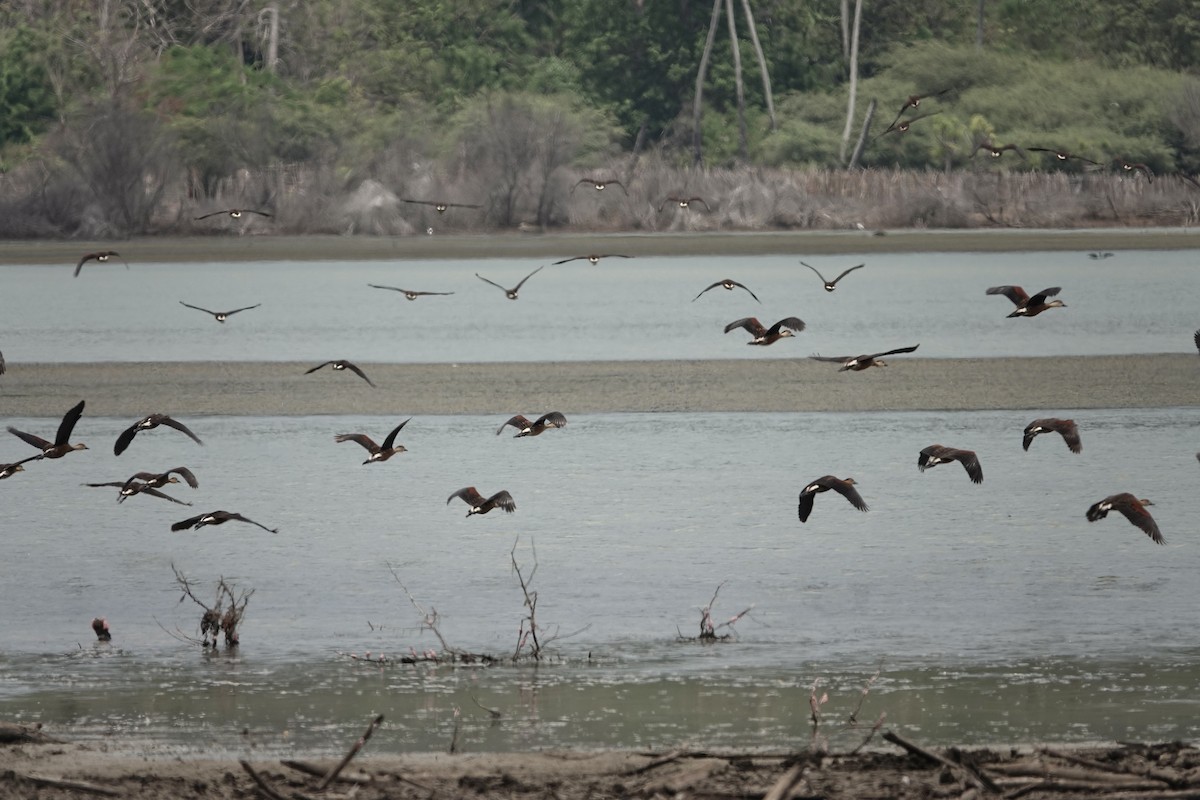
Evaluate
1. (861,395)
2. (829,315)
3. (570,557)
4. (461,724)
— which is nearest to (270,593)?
(570,557)

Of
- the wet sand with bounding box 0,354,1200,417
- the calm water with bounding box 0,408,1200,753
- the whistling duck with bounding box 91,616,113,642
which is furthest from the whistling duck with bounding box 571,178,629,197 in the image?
the whistling duck with bounding box 91,616,113,642

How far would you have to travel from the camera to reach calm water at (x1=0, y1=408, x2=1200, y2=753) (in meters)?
9.42

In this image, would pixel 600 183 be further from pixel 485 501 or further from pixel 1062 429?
pixel 485 501

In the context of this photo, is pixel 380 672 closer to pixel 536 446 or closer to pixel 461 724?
pixel 461 724

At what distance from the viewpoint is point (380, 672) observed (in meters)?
10.4

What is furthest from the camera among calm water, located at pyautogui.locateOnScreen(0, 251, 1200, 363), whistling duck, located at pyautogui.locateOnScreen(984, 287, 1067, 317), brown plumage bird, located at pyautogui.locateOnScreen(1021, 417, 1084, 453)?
calm water, located at pyautogui.locateOnScreen(0, 251, 1200, 363)

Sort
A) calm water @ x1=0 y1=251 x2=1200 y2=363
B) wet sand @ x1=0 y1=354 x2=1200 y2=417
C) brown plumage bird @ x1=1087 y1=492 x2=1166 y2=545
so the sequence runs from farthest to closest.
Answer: calm water @ x1=0 y1=251 x2=1200 y2=363, wet sand @ x1=0 y1=354 x2=1200 y2=417, brown plumage bird @ x1=1087 y1=492 x2=1166 y2=545

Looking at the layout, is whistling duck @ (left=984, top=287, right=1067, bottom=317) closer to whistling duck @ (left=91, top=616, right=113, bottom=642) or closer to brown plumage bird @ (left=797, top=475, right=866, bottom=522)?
brown plumage bird @ (left=797, top=475, right=866, bottom=522)

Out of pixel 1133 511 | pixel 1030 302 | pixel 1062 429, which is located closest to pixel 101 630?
A: pixel 1133 511

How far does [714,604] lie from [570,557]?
1.83m

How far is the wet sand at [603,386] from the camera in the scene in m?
22.6

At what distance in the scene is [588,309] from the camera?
38.5m

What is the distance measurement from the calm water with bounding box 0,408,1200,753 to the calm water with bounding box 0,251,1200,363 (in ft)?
33.0

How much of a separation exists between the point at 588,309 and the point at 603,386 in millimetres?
14317
